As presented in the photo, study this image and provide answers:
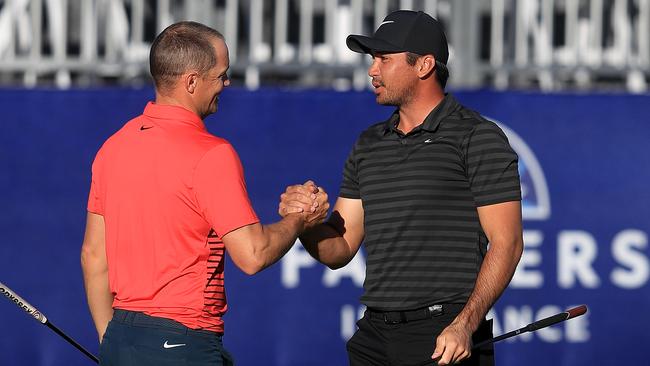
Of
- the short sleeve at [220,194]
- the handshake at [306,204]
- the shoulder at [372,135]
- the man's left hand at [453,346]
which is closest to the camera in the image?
the short sleeve at [220,194]

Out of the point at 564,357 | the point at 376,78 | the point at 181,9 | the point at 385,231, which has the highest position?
the point at 181,9

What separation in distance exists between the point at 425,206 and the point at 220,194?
0.96 m

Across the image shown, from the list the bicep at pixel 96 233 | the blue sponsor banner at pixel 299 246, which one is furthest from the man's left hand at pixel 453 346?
the blue sponsor banner at pixel 299 246

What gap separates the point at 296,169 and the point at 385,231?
282cm

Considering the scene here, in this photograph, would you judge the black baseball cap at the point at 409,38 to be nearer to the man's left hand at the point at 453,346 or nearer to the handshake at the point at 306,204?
the handshake at the point at 306,204

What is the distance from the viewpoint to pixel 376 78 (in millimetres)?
5328

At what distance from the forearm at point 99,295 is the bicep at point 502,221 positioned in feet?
4.54

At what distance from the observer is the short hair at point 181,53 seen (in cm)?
467

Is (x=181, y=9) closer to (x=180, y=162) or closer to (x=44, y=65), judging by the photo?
(x=44, y=65)

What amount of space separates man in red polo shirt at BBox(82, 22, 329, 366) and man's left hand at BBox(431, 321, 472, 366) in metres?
0.62

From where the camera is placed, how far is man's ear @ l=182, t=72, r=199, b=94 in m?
4.69

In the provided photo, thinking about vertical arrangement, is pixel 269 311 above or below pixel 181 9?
below

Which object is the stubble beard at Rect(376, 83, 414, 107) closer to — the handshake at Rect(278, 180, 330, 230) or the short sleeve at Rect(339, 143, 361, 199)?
the short sleeve at Rect(339, 143, 361, 199)

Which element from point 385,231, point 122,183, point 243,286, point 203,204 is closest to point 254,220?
point 203,204
